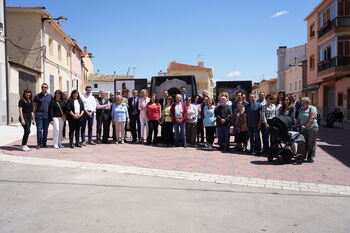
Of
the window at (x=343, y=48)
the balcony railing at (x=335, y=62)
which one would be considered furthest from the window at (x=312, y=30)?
the window at (x=343, y=48)

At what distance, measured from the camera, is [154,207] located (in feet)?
14.7

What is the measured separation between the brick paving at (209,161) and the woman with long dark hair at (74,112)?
72 cm

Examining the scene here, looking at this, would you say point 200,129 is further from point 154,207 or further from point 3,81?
point 3,81

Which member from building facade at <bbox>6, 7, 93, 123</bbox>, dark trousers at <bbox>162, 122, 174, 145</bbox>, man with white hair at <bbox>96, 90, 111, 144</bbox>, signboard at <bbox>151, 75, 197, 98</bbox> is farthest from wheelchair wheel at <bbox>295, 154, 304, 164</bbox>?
building facade at <bbox>6, 7, 93, 123</bbox>

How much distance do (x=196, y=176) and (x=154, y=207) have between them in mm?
2039

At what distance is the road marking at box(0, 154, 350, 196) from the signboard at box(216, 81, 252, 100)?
8.57 metres

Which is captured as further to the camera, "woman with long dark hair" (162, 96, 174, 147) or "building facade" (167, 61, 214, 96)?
"building facade" (167, 61, 214, 96)

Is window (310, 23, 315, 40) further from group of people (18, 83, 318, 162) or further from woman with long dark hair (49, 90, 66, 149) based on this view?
woman with long dark hair (49, 90, 66, 149)

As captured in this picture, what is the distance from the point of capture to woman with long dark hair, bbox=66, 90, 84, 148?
9.70m

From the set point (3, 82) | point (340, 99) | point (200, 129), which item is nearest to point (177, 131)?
point (200, 129)

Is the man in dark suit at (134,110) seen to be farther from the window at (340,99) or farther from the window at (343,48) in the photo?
the window at (340,99)

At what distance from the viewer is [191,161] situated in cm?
791

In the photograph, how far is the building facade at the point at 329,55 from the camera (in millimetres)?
25578

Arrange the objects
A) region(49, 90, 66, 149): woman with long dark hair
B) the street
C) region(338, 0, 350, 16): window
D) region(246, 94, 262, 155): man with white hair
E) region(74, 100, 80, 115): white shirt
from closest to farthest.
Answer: the street, region(246, 94, 262, 155): man with white hair, region(49, 90, 66, 149): woman with long dark hair, region(74, 100, 80, 115): white shirt, region(338, 0, 350, 16): window
